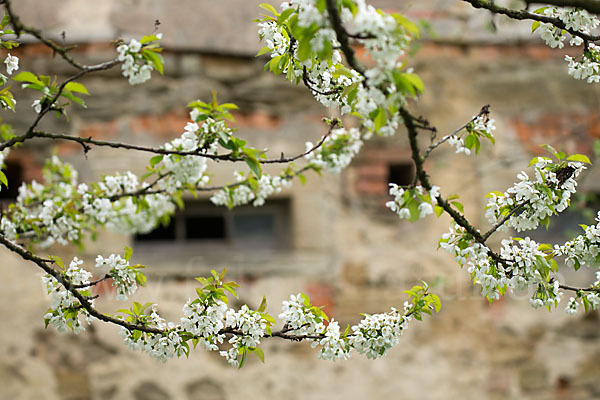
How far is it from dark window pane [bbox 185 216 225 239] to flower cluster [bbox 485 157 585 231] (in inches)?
80.5

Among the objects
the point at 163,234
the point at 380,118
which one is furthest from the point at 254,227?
the point at 380,118

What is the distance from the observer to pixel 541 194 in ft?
4.87

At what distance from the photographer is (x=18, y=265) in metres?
3.03

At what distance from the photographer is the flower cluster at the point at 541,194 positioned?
4.87 ft

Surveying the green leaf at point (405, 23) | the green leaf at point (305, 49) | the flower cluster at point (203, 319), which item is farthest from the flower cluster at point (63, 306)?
the green leaf at point (405, 23)

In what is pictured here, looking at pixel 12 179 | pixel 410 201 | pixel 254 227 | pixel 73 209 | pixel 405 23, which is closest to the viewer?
pixel 405 23

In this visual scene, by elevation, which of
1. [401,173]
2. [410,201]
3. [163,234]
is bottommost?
[410,201]

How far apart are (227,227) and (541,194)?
210cm

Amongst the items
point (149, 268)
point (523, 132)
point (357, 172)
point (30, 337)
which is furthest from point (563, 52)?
point (30, 337)

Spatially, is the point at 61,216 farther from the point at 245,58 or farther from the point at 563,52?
the point at 563,52

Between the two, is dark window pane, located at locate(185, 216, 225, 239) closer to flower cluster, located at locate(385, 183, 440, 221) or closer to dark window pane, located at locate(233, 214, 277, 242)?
dark window pane, located at locate(233, 214, 277, 242)

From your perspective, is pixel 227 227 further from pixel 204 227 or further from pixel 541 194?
pixel 541 194

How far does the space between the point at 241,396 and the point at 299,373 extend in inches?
12.1

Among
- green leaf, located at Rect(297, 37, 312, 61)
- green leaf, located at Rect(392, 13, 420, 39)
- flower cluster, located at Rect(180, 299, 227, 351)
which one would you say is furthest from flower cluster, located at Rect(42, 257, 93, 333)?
green leaf, located at Rect(392, 13, 420, 39)
